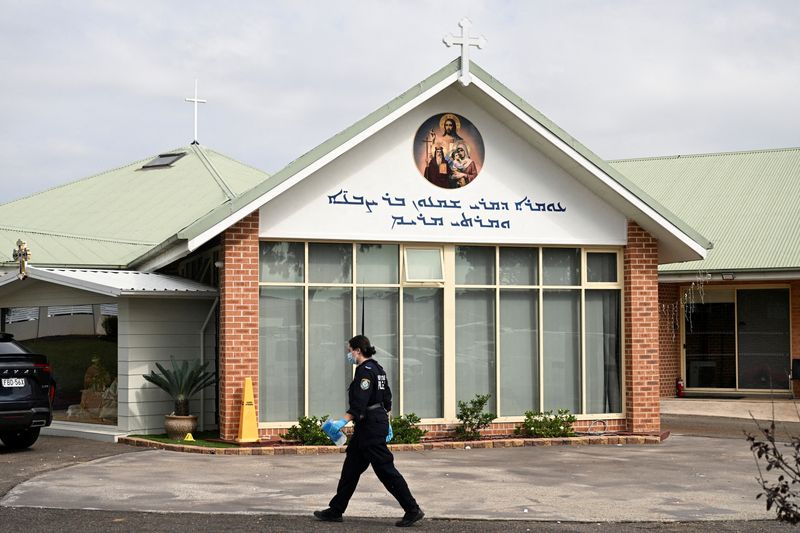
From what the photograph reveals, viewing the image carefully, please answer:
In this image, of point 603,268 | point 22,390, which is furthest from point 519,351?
point 22,390

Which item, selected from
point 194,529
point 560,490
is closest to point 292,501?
point 194,529

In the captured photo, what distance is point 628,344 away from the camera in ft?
60.5

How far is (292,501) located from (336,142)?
632 cm

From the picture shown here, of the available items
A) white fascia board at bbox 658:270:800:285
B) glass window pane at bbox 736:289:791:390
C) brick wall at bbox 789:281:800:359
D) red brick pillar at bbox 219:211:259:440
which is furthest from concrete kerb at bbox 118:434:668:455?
glass window pane at bbox 736:289:791:390

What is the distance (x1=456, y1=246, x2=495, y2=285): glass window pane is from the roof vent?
1312cm

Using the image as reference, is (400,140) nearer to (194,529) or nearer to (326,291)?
(326,291)

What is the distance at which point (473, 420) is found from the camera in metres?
17.5

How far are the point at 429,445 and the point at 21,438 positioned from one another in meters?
5.64

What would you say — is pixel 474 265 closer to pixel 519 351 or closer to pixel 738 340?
pixel 519 351

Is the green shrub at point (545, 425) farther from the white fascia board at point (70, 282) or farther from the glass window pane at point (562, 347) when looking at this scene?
the white fascia board at point (70, 282)

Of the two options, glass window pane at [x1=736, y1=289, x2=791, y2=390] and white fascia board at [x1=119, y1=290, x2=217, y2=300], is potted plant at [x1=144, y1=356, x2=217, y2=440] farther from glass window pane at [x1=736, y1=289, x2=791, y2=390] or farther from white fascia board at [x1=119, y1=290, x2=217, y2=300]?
glass window pane at [x1=736, y1=289, x2=791, y2=390]

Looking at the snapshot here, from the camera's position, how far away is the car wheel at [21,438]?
16173mm

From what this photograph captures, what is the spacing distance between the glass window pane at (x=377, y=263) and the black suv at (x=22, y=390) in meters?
4.65

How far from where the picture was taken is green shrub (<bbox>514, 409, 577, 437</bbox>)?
17.8 meters
